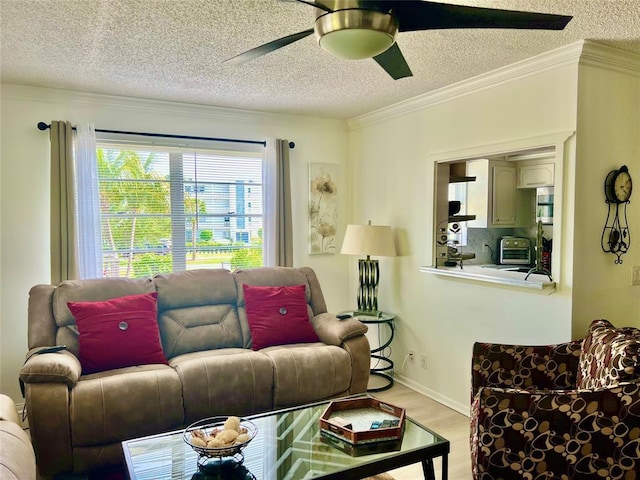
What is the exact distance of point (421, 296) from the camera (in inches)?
154

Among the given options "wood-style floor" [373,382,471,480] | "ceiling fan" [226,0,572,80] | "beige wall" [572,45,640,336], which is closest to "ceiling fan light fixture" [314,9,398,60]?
"ceiling fan" [226,0,572,80]

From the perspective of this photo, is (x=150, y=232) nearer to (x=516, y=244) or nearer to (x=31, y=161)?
(x=31, y=161)

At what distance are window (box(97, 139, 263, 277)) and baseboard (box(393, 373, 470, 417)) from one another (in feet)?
5.59

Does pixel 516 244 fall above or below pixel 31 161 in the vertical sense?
below

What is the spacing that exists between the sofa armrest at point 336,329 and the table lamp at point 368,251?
0.74 meters

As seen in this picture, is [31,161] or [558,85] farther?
[31,161]


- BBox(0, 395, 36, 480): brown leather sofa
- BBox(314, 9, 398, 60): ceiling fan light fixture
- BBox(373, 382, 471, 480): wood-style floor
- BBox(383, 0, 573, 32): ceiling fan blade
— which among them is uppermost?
BBox(383, 0, 573, 32): ceiling fan blade

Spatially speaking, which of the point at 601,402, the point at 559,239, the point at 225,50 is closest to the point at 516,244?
the point at 559,239

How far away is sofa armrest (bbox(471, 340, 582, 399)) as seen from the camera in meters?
2.44

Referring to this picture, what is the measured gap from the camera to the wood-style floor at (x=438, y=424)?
2666 millimetres

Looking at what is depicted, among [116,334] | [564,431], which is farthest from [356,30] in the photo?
[116,334]

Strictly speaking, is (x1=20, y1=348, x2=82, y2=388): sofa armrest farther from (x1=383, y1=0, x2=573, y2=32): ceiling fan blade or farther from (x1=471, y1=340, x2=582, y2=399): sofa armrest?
(x1=383, y1=0, x2=573, y2=32): ceiling fan blade

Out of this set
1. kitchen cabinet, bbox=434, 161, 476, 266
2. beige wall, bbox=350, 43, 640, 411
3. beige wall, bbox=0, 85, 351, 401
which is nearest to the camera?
beige wall, bbox=350, 43, 640, 411

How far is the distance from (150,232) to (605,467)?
349cm
